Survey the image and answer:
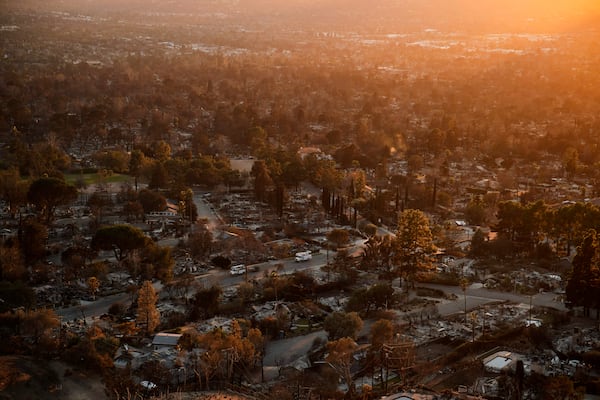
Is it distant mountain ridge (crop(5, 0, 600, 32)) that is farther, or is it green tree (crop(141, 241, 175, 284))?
distant mountain ridge (crop(5, 0, 600, 32))

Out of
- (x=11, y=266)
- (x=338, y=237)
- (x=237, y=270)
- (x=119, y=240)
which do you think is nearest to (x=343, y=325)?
(x=237, y=270)

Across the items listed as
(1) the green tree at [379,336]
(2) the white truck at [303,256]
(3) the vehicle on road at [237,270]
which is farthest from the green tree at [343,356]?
(2) the white truck at [303,256]

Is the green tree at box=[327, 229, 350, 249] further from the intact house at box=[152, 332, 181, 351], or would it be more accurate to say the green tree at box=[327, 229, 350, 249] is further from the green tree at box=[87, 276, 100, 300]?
the intact house at box=[152, 332, 181, 351]

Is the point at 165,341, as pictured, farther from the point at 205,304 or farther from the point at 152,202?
the point at 152,202

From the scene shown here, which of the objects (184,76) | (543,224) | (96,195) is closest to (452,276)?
(543,224)

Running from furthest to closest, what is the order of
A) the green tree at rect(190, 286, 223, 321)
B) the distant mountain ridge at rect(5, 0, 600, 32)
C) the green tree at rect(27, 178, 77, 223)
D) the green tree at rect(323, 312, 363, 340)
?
the distant mountain ridge at rect(5, 0, 600, 32), the green tree at rect(27, 178, 77, 223), the green tree at rect(190, 286, 223, 321), the green tree at rect(323, 312, 363, 340)

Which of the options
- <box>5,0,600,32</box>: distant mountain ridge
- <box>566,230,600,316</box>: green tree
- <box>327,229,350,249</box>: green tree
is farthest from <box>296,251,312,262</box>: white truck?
<box>5,0,600,32</box>: distant mountain ridge

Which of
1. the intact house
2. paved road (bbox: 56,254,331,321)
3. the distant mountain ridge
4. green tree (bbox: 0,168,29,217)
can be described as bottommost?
paved road (bbox: 56,254,331,321)

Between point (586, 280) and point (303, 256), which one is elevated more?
point (586, 280)
